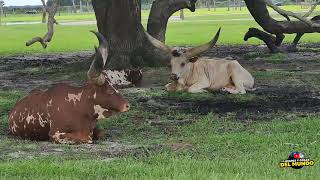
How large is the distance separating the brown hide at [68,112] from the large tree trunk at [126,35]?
806cm

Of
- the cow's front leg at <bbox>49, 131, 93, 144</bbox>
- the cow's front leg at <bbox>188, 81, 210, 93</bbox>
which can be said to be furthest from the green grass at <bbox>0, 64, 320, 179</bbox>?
the cow's front leg at <bbox>188, 81, 210, 93</bbox>

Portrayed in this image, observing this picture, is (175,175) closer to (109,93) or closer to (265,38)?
(109,93)

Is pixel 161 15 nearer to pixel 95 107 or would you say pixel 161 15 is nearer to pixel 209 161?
pixel 95 107

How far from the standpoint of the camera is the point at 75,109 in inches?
325

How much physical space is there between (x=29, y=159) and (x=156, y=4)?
41.1 ft

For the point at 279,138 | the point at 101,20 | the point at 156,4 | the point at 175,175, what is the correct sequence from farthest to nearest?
the point at 156,4 → the point at 101,20 → the point at 279,138 → the point at 175,175

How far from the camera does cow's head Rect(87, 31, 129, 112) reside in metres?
8.26

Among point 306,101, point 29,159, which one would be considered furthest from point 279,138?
point 306,101

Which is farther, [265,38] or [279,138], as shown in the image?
[265,38]

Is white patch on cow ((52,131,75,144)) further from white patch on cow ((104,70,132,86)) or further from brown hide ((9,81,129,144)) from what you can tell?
white patch on cow ((104,70,132,86))

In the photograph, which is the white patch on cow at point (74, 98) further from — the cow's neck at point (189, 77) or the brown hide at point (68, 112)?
the cow's neck at point (189, 77)

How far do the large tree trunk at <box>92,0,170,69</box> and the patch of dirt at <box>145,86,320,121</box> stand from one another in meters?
4.75

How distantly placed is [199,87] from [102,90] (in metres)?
4.90

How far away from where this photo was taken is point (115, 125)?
31.1 feet
